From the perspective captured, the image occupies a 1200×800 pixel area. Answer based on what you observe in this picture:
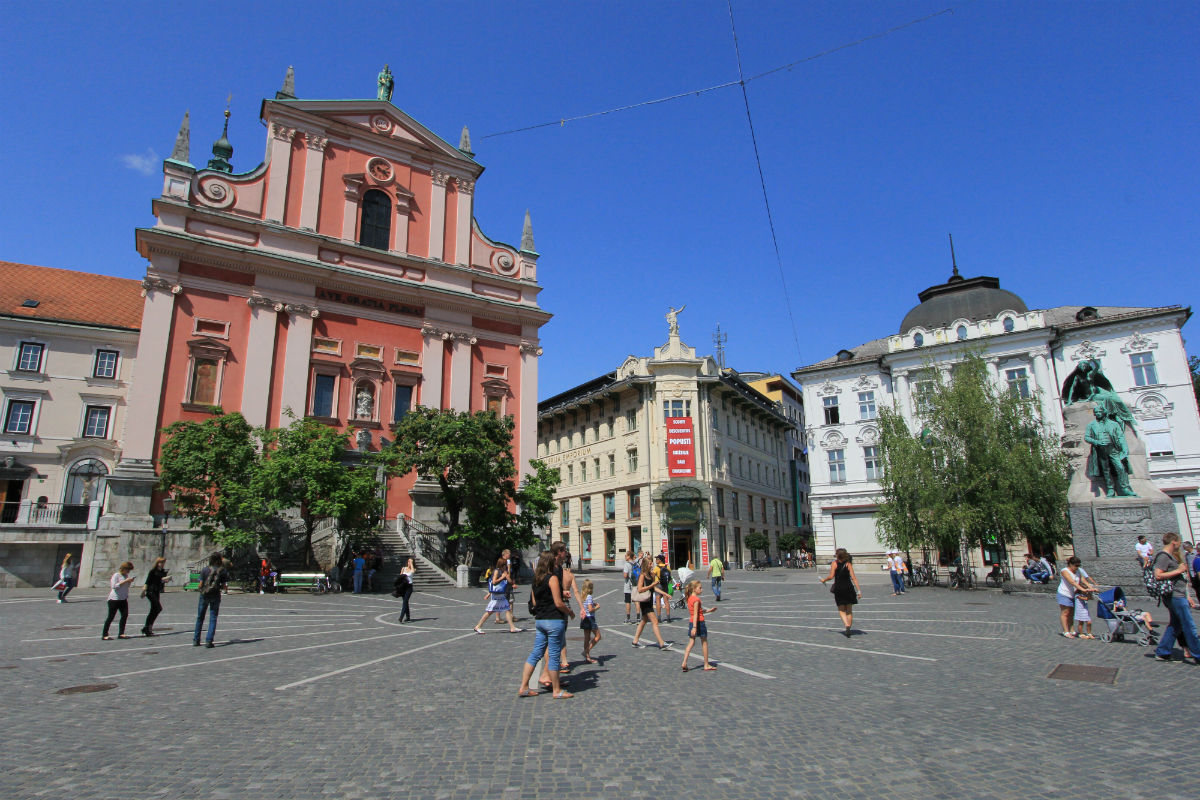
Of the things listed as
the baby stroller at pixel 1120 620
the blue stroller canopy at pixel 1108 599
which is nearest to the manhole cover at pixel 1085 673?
the baby stroller at pixel 1120 620

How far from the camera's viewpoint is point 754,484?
55.6 metres

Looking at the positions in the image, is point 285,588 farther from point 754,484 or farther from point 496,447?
point 754,484

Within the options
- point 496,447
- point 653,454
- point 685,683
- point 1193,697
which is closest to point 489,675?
point 685,683

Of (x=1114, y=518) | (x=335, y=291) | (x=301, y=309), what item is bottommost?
(x=1114, y=518)

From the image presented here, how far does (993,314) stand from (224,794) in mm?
45693

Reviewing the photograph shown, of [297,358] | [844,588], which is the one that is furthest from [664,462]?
[844,588]

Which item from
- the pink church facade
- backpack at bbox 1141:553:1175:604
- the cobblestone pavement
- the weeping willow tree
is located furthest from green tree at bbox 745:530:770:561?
the cobblestone pavement

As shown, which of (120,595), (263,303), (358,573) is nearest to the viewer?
(120,595)

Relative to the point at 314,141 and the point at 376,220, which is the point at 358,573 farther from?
the point at 314,141

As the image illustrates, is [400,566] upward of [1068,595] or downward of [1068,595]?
upward

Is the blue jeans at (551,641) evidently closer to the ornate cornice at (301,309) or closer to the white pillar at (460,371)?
the white pillar at (460,371)

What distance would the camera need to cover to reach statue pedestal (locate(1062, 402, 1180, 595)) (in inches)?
670

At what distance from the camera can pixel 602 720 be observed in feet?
23.0

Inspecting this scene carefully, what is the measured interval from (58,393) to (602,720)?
4035cm
